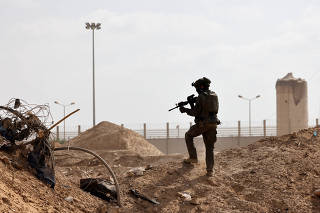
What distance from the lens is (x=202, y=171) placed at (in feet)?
33.5

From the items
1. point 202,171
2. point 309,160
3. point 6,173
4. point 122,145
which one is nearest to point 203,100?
point 202,171

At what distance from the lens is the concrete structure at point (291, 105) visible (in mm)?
37031

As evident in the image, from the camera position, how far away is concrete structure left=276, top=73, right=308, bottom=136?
37.0m

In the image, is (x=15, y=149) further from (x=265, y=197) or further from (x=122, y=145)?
(x=122, y=145)

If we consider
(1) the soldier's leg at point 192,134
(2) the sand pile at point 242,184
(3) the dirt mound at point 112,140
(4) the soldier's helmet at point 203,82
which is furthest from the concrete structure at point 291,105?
(4) the soldier's helmet at point 203,82

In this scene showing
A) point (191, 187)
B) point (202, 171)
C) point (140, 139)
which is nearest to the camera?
point (191, 187)

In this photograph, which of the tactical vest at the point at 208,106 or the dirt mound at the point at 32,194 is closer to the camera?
the dirt mound at the point at 32,194

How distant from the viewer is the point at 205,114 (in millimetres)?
9734

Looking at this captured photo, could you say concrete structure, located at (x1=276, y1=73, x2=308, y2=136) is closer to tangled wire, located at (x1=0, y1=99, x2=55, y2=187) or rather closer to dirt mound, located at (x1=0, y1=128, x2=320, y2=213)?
dirt mound, located at (x1=0, y1=128, x2=320, y2=213)

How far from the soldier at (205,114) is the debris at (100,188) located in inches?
83.8

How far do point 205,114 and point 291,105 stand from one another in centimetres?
2884

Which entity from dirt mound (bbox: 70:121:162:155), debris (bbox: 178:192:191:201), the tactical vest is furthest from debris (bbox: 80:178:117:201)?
dirt mound (bbox: 70:121:162:155)

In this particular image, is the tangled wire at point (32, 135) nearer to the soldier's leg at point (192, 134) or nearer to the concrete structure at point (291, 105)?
the soldier's leg at point (192, 134)

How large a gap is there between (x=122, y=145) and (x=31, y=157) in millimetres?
17611
